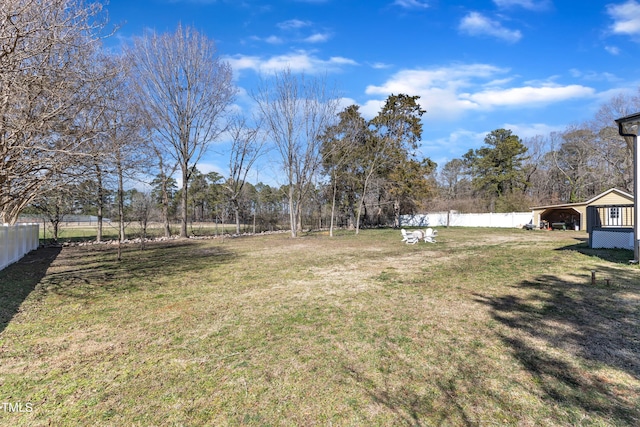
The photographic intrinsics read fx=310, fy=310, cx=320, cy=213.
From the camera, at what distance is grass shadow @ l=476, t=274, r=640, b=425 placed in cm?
236

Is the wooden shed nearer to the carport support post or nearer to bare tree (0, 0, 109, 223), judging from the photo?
the carport support post

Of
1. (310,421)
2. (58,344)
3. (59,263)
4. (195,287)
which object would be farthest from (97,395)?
(59,263)

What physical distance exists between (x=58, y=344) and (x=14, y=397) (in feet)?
3.67

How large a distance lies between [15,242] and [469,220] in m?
31.5

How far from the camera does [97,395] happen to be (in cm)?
244

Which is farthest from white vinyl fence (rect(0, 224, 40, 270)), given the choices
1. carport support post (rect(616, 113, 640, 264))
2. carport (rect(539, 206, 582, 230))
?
carport (rect(539, 206, 582, 230))

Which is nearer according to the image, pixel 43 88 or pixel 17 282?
pixel 43 88

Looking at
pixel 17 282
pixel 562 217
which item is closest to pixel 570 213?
pixel 562 217

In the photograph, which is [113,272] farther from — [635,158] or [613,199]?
[613,199]

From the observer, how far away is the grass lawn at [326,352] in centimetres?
224

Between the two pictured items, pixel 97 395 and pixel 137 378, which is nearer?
pixel 97 395

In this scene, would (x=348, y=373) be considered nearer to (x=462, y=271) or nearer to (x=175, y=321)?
(x=175, y=321)

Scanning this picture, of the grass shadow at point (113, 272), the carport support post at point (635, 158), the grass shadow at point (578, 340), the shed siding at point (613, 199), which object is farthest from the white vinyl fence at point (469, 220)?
the grass shadow at point (113, 272)

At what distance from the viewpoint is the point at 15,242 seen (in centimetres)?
916
